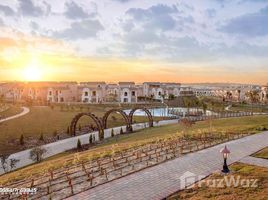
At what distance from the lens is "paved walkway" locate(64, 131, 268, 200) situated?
12125mm

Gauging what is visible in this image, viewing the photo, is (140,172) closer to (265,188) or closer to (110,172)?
(110,172)

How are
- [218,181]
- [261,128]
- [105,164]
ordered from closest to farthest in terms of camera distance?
[218,181] < [105,164] < [261,128]

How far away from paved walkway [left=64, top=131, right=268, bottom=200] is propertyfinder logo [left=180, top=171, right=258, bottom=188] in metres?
0.04

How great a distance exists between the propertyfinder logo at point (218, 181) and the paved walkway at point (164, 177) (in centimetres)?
4

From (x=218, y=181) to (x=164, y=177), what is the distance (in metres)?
2.33

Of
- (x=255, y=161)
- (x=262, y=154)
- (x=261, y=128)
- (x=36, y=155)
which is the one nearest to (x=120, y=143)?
(x=36, y=155)

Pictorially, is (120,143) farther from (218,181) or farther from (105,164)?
(218,181)

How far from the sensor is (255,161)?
1708 cm

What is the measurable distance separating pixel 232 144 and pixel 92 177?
1126 cm

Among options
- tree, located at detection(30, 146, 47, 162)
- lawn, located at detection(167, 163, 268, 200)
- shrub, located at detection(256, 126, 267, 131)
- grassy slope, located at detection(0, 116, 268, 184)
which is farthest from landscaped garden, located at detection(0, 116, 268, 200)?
shrub, located at detection(256, 126, 267, 131)

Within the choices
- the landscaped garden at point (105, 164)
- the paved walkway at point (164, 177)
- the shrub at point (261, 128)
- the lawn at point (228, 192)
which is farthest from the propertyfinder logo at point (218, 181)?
the shrub at point (261, 128)

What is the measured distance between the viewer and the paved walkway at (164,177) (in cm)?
1212

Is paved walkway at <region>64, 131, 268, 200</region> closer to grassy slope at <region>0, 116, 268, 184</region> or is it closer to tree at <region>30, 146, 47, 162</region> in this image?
grassy slope at <region>0, 116, 268, 184</region>

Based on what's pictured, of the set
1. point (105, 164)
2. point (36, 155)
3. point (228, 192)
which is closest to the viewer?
point (228, 192)
